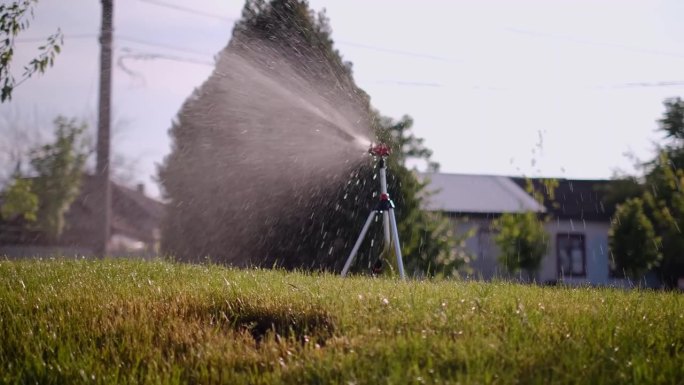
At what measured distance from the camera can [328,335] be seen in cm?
409

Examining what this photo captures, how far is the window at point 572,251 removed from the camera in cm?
2417

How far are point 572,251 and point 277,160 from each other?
15909 millimetres

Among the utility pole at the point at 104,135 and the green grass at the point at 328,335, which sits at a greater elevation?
the utility pole at the point at 104,135

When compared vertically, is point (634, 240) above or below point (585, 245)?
above

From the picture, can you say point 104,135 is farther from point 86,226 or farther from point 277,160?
point 86,226

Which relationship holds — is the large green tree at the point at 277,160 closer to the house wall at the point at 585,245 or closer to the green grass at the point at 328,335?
the green grass at the point at 328,335

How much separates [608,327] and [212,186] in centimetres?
795

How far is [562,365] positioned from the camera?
11.2 feet

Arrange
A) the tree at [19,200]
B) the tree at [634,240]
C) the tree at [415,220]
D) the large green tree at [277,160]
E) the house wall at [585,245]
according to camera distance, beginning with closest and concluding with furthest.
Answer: the large green tree at [277,160] → the tree at [415,220] → the tree at [634,240] → the house wall at [585,245] → the tree at [19,200]

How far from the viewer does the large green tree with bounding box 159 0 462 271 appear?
10.8 m

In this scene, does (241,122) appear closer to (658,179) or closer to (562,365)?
(562,365)

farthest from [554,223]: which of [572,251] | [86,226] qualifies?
[86,226]

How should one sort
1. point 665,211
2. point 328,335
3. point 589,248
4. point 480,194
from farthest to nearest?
1. point 480,194
2. point 589,248
3. point 665,211
4. point 328,335

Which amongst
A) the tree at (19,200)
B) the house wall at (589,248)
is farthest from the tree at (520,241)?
the tree at (19,200)
